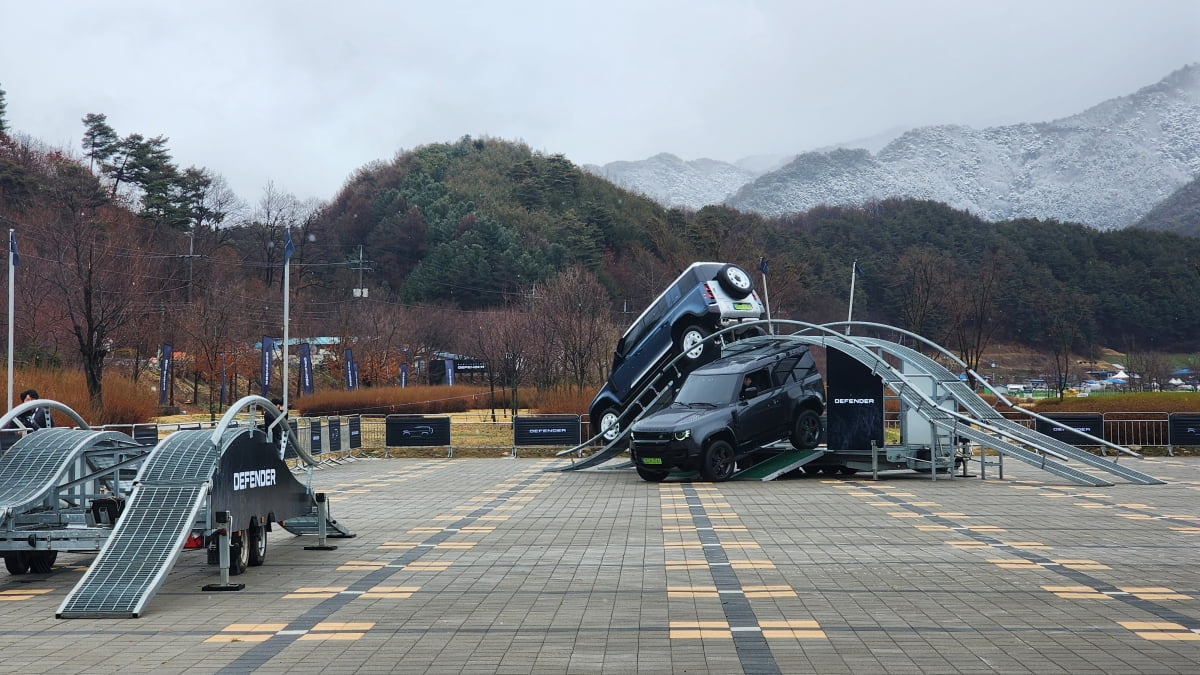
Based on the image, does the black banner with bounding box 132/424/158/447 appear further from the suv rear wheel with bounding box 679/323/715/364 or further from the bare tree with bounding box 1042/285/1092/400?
the bare tree with bounding box 1042/285/1092/400

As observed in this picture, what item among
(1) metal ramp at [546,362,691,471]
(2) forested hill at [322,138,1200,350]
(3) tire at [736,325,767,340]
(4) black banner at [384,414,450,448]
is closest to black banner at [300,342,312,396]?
(4) black banner at [384,414,450,448]

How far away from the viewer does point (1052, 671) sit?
7691mm

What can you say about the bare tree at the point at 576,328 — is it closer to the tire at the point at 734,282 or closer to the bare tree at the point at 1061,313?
the tire at the point at 734,282

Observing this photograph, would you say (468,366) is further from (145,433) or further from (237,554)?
(237,554)

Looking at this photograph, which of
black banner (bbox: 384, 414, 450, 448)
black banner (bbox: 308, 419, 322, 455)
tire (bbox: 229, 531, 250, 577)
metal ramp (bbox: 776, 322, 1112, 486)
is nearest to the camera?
tire (bbox: 229, 531, 250, 577)

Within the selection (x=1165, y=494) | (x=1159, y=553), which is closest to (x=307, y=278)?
(x=1165, y=494)

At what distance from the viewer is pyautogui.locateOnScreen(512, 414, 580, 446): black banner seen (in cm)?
3450

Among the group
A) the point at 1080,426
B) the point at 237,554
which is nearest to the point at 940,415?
the point at 1080,426

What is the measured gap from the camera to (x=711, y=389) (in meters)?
23.8

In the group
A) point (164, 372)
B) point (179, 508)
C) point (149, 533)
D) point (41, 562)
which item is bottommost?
point (41, 562)

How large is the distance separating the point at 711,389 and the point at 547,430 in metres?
11.7

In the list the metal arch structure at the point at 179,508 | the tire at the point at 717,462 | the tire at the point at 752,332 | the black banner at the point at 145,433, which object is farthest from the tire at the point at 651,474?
the black banner at the point at 145,433

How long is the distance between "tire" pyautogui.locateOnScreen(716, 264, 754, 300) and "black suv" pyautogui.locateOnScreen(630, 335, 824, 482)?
347 cm

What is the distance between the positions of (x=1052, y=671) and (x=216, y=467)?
780 cm
